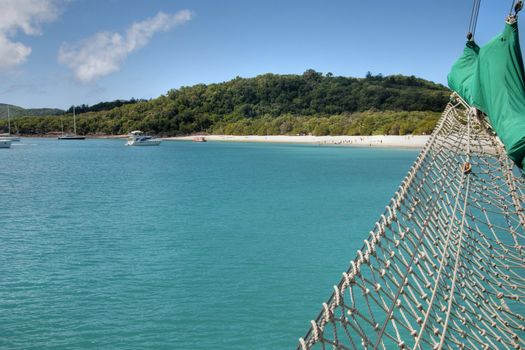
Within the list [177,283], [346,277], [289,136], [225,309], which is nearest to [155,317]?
[225,309]

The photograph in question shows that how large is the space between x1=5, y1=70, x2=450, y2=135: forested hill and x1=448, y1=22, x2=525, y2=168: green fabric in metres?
89.2

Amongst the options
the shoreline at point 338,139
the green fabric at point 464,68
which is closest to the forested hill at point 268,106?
the shoreline at point 338,139

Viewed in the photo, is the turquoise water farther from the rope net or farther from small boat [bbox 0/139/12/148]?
small boat [bbox 0/139/12/148]

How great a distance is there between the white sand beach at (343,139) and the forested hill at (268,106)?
2.45m

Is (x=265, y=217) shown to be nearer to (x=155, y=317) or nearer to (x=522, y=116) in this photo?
(x=155, y=317)

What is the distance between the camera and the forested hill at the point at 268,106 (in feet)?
331

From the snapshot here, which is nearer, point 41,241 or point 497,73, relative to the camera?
point 497,73

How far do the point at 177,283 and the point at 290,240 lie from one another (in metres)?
4.78

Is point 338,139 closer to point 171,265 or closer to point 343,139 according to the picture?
point 343,139

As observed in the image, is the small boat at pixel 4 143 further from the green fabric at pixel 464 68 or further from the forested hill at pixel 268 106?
the green fabric at pixel 464 68

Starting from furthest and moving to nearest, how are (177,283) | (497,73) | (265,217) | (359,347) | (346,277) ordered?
(265,217), (177,283), (359,347), (497,73), (346,277)

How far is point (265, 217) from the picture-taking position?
58.9 feet

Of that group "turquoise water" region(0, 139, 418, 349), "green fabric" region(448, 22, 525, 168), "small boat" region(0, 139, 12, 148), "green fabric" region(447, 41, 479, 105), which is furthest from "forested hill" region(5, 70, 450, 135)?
"green fabric" region(448, 22, 525, 168)

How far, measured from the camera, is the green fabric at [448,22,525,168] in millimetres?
3430
